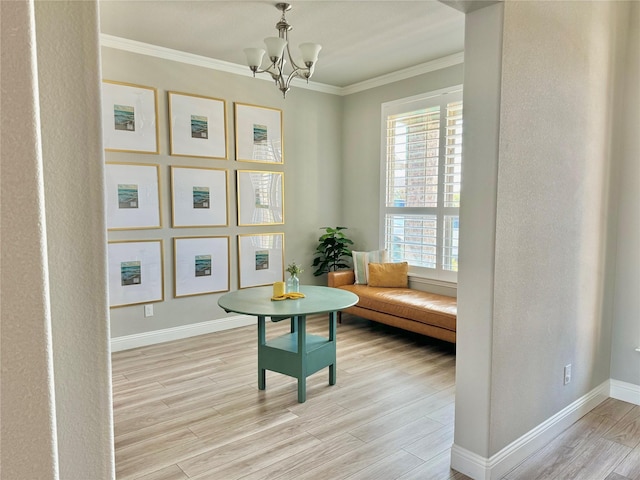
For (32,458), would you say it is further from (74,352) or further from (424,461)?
(424,461)

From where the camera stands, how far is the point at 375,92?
536cm

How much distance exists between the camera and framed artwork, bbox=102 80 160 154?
12.9 feet

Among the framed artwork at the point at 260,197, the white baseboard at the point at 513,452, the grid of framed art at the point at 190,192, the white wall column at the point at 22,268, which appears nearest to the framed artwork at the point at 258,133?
the grid of framed art at the point at 190,192

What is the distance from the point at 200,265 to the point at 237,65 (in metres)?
2.20

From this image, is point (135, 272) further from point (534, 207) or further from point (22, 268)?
point (22, 268)

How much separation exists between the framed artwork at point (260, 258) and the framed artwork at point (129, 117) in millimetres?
1419

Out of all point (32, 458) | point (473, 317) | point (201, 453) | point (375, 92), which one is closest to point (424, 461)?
point (473, 317)

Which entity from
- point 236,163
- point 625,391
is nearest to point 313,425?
point 625,391

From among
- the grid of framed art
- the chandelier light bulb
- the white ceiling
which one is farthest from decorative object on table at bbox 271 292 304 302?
the white ceiling

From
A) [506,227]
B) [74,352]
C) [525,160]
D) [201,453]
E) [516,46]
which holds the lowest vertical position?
[201,453]

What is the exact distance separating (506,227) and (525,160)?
380 mm

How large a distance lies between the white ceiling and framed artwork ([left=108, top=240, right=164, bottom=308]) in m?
1.93

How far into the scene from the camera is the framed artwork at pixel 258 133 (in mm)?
4805

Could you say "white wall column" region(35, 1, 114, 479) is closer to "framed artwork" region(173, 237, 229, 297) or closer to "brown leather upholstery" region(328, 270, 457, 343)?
"brown leather upholstery" region(328, 270, 457, 343)
